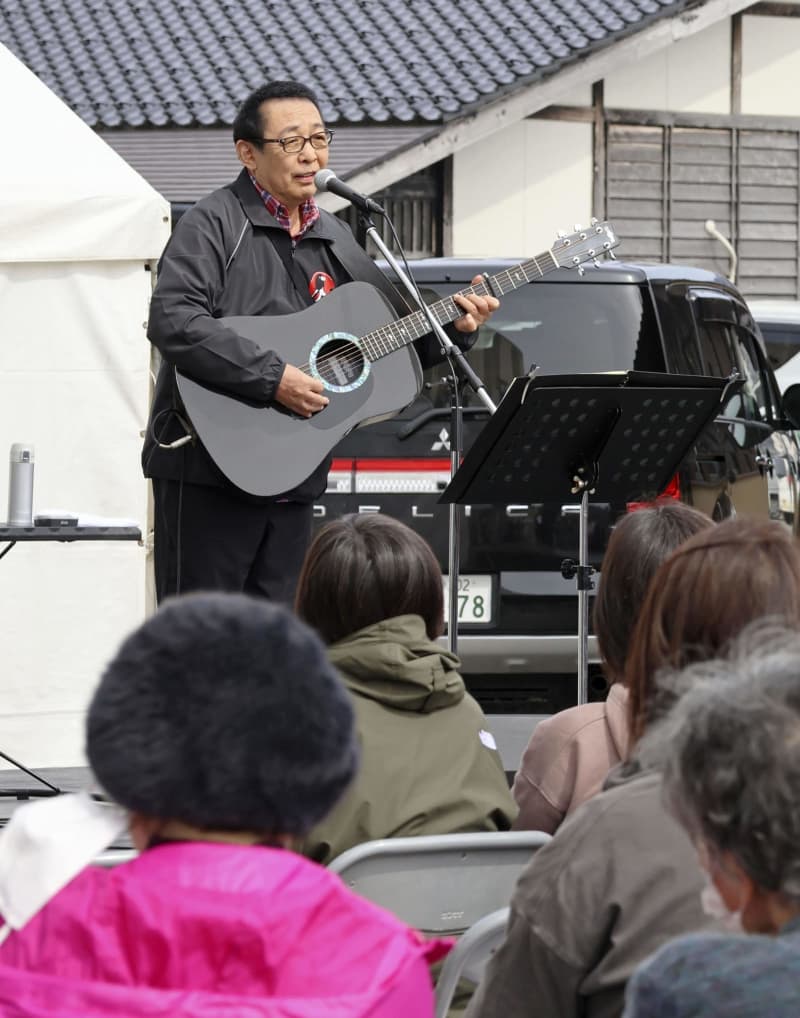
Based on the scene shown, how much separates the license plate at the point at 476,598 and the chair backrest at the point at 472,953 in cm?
379

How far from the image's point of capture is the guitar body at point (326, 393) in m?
4.31

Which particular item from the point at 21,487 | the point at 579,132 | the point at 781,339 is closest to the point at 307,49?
the point at 579,132

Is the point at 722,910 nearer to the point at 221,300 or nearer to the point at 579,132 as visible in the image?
the point at 221,300

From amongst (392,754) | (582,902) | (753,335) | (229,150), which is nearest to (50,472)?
(753,335)

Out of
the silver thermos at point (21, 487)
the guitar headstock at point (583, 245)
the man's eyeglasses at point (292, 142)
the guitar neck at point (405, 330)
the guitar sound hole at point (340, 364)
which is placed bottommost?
the silver thermos at point (21, 487)

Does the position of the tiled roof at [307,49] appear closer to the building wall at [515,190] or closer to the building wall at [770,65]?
the building wall at [515,190]

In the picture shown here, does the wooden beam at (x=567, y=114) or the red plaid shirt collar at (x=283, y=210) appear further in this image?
the wooden beam at (x=567, y=114)

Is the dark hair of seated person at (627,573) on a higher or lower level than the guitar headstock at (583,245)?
lower

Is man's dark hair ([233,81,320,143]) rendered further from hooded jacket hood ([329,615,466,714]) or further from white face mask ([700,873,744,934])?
white face mask ([700,873,744,934])

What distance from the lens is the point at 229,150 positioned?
15.7 metres

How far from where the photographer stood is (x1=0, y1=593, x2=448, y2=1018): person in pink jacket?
1.41 metres

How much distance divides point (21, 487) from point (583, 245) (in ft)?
5.90

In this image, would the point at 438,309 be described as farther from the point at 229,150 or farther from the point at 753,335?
the point at 229,150

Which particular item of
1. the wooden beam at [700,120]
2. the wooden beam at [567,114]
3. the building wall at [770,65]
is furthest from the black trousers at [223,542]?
the building wall at [770,65]
